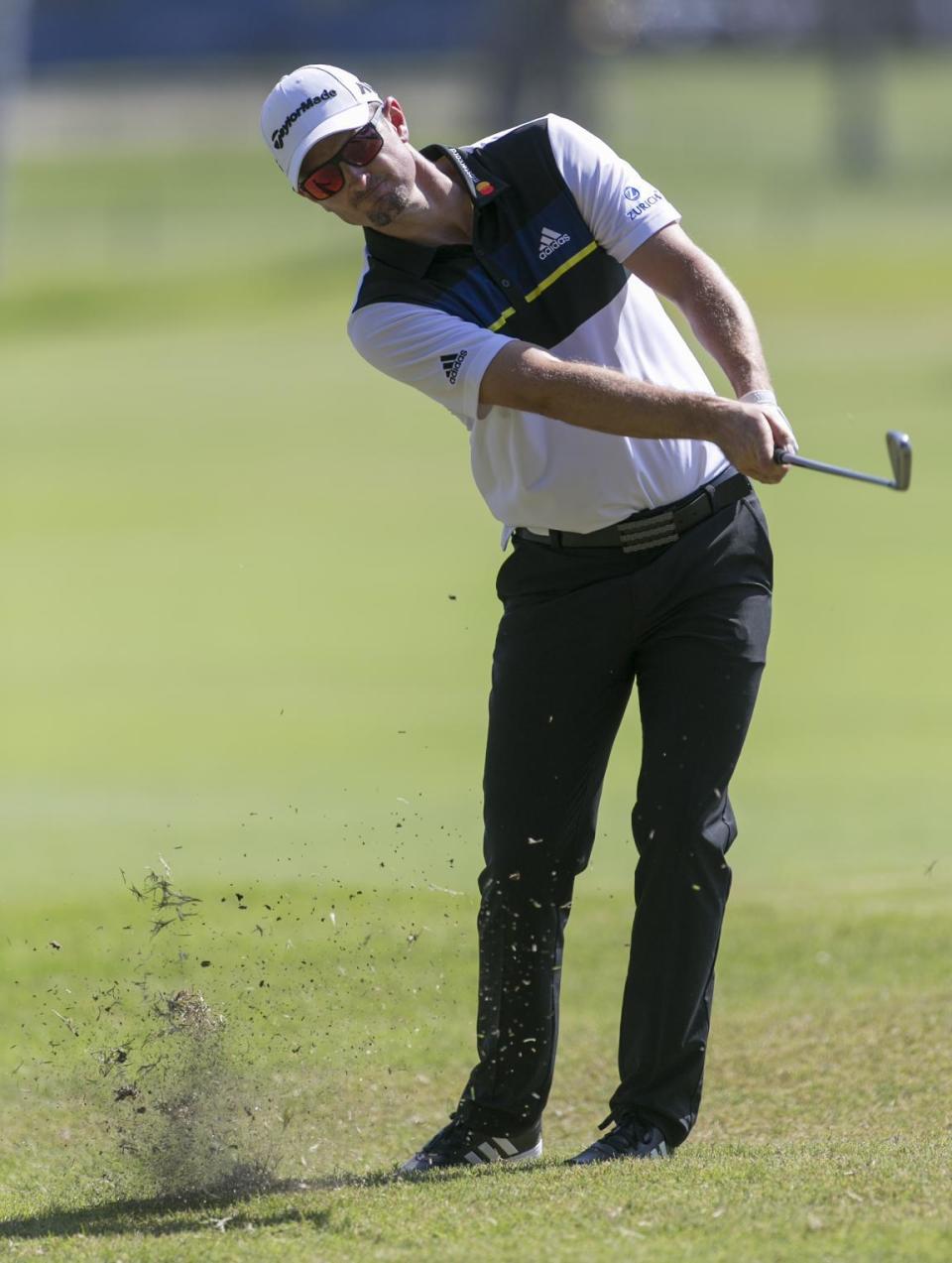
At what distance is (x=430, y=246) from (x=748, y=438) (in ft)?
2.96

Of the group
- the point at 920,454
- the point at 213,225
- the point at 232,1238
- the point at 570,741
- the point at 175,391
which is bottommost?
→ the point at 232,1238

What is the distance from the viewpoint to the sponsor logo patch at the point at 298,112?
4.77m

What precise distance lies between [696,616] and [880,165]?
175 feet

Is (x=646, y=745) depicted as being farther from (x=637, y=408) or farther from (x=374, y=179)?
(x=374, y=179)

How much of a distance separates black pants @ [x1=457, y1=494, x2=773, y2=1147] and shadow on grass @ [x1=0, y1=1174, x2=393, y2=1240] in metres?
0.56

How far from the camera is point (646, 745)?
4.90 meters

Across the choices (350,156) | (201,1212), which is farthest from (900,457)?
A: (201,1212)

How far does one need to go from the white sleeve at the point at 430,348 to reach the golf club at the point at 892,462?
0.65 meters

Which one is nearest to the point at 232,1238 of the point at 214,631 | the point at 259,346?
the point at 214,631

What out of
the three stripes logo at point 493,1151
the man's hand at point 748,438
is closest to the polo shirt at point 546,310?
the man's hand at point 748,438

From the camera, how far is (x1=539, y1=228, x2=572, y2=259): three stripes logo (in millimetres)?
4875

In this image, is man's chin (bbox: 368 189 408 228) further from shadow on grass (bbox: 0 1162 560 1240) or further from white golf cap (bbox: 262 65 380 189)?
shadow on grass (bbox: 0 1162 560 1240)

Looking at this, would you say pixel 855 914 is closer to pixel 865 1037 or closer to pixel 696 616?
pixel 865 1037

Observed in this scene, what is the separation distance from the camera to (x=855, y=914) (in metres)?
7.31
